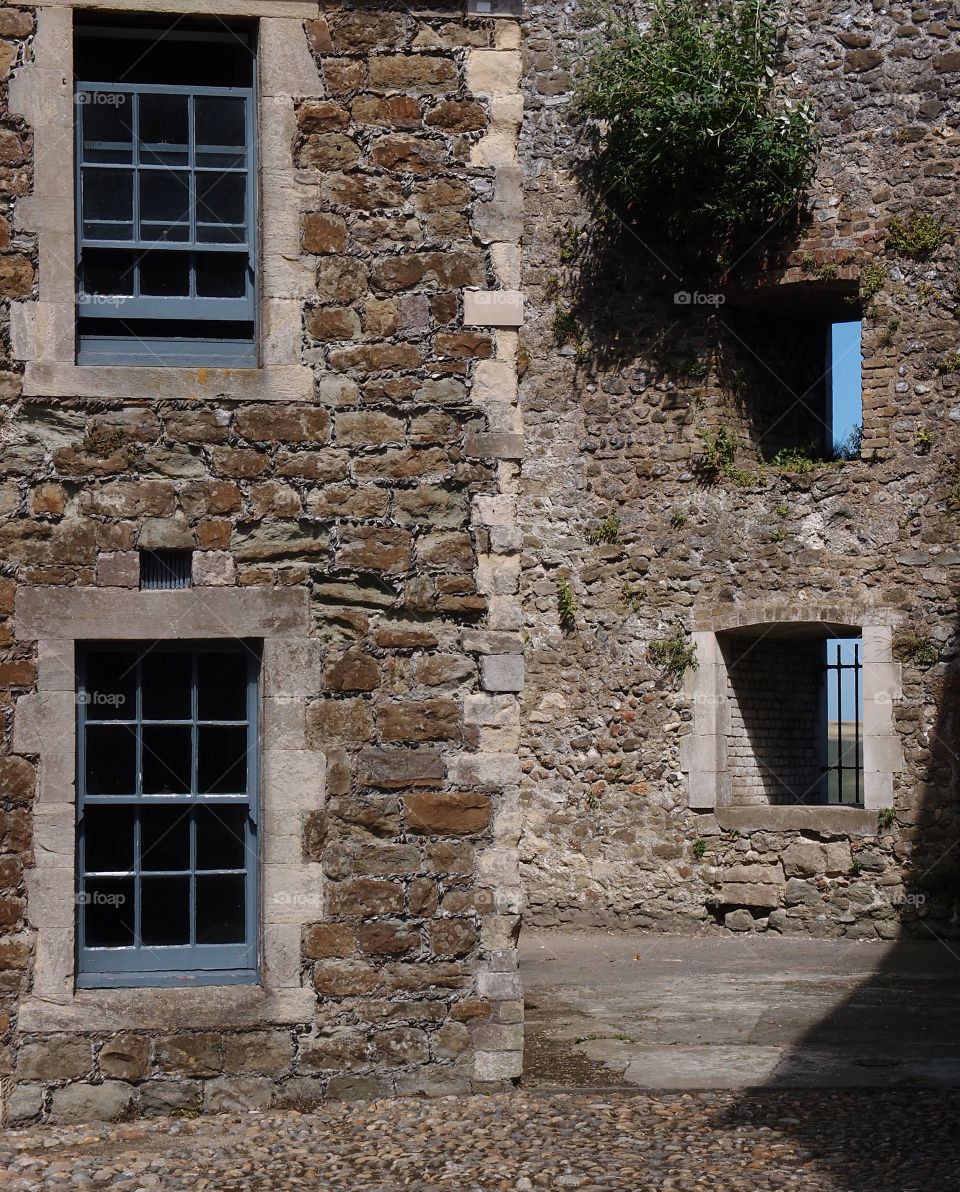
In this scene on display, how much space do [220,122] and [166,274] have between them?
684 millimetres

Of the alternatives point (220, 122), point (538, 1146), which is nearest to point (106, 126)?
point (220, 122)

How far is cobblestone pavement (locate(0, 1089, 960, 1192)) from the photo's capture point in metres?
5.47

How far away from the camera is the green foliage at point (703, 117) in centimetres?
1148

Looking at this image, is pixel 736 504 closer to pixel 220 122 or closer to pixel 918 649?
pixel 918 649

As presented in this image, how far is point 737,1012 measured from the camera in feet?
28.1

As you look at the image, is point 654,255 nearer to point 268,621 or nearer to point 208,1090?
point 268,621

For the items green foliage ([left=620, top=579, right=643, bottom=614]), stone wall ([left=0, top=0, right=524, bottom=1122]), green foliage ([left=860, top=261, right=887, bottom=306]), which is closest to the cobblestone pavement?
stone wall ([left=0, top=0, right=524, bottom=1122])

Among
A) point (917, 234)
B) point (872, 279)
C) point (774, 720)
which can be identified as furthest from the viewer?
point (774, 720)

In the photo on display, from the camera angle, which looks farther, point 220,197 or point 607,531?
point 607,531

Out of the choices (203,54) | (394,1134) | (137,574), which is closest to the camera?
(394,1134)

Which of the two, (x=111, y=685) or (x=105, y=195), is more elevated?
(x=105, y=195)

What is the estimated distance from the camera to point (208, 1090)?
6.36m

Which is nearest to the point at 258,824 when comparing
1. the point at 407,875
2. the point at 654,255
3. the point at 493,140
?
the point at 407,875

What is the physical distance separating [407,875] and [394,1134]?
1031 mm
